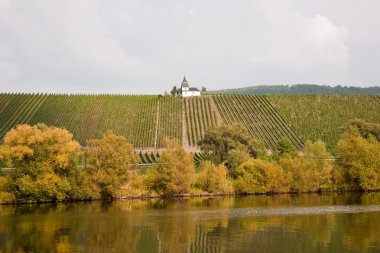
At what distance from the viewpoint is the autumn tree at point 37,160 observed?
2817 inches

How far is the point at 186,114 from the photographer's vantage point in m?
151

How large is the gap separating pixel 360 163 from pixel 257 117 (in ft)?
212

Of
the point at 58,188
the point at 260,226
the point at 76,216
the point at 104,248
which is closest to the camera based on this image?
the point at 104,248

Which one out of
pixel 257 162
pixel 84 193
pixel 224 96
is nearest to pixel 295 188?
pixel 257 162

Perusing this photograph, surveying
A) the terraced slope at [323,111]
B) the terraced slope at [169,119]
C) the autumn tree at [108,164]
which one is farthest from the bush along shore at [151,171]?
the terraced slope at [169,119]

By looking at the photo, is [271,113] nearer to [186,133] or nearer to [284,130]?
[284,130]

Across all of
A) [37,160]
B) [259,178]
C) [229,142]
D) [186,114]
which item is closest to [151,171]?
[259,178]

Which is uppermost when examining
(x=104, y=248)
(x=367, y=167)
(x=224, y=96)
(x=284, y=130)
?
Result: (x=224, y=96)

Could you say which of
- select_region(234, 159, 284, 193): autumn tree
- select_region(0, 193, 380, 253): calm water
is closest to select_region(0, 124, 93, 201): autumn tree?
select_region(0, 193, 380, 253): calm water

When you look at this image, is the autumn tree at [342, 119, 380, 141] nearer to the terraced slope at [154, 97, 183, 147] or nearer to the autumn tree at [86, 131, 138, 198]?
the terraced slope at [154, 97, 183, 147]

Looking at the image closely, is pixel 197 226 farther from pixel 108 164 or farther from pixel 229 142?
pixel 229 142

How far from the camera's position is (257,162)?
83188 mm

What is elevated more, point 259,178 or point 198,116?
point 198,116

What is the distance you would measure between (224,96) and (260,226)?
12217cm
